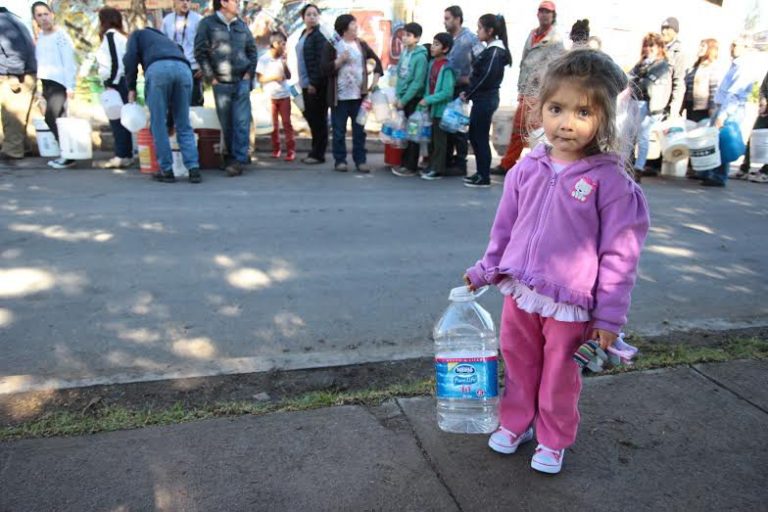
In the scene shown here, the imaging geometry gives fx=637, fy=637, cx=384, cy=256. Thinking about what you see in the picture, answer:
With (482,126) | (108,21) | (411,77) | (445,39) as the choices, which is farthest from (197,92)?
(482,126)

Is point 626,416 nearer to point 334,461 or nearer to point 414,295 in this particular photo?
point 334,461

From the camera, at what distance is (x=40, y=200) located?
661 cm

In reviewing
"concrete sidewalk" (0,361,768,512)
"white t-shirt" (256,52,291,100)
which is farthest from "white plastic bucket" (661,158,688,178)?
"concrete sidewalk" (0,361,768,512)

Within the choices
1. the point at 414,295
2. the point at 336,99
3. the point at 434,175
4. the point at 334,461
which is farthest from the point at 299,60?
the point at 334,461

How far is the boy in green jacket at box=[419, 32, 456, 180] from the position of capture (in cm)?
792

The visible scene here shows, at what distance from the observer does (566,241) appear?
2.35 meters

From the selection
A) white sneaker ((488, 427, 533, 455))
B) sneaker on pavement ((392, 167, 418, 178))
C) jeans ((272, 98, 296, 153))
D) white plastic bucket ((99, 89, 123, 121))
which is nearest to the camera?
white sneaker ((488, 427, 533, 455))

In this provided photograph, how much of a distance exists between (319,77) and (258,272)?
4.51 m

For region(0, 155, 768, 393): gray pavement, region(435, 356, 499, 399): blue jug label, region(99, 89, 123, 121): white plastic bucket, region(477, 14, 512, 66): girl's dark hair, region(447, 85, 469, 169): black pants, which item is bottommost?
region(0, 155, 768, 393): gray pavement

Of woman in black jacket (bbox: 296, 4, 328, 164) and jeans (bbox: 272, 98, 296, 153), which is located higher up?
woman in black jacket (bbox: 296, 4, 328, 164)

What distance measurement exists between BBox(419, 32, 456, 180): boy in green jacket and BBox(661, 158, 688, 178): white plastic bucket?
351 cm

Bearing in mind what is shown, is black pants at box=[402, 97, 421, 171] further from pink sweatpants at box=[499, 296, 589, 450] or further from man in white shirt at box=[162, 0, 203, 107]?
pink sweatpants at box=[499, 296, 589, 450]

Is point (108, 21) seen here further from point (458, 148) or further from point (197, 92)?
point (458, 148)

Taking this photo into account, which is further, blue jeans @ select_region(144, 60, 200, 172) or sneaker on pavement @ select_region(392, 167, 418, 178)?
sneaker on pavement @ select_region(392, 167, 418, 178)
